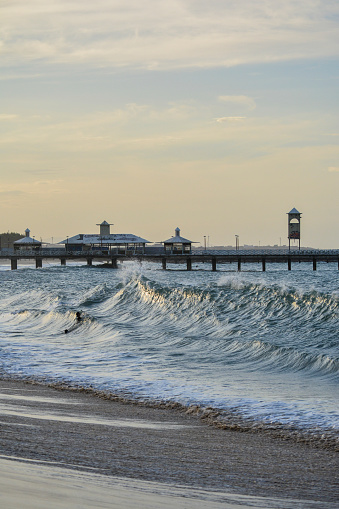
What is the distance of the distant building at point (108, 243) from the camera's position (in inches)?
3991

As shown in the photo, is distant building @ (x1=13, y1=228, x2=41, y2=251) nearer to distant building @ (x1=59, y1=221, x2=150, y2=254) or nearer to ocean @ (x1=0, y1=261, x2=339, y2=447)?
distant building @ (x1=59, y1=221, x2=150, y2=254)

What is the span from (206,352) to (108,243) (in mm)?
85168

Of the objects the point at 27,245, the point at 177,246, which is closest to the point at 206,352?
the point at 177,246

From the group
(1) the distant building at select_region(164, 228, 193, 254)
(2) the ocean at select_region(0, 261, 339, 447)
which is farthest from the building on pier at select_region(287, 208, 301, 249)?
(2) the ocean at select_region(0, 261, 339, 447)

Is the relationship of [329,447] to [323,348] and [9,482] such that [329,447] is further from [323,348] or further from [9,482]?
[323,348]

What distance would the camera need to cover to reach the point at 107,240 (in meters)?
102

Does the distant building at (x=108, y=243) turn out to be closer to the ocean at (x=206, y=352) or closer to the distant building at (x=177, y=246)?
the distant building at (x=177, y=246)

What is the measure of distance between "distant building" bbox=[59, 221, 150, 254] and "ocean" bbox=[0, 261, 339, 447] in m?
66.3

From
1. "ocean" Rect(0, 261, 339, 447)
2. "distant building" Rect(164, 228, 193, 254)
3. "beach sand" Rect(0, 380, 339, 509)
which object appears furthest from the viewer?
"distant building" Rect(164, 228, 193, 254)

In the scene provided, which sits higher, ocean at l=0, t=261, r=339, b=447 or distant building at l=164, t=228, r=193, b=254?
distant building at l=164, t=228, r=193, b=254

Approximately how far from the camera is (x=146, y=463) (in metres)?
6.93

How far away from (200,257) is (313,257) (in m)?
17.4

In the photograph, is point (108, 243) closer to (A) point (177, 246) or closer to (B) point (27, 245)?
(A) point (177, 246)

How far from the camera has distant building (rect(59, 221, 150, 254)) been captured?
10138cm
